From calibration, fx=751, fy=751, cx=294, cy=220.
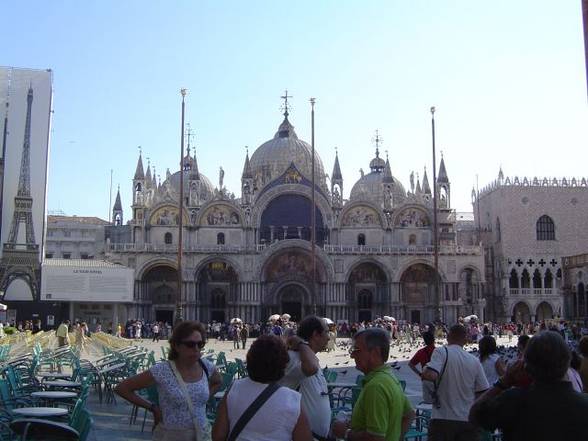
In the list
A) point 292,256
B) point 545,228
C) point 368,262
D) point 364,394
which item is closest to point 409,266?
point 368,262

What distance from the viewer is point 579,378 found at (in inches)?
277

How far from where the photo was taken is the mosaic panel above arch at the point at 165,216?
189ft

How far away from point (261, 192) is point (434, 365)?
→ 166 ft

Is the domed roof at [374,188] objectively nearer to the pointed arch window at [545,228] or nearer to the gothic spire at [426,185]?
the gothic spire at [426,185]

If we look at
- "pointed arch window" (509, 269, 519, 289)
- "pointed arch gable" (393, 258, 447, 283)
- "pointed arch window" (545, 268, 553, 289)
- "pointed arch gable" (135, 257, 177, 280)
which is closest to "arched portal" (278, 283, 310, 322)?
"pointed arch gable" (393, 258, 447, 283)

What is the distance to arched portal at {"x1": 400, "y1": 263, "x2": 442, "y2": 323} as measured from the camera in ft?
187

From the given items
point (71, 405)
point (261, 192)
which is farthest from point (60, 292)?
point (71, 405)

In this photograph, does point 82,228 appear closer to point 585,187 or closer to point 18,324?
point 18,324

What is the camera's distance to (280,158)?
2490 inches

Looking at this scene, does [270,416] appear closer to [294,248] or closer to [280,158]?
[294,248]

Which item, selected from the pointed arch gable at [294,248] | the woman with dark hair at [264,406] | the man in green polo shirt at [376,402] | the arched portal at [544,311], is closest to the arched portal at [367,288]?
the pointed arch gable at [294,248]

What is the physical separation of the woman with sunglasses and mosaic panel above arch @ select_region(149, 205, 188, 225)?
5192cm

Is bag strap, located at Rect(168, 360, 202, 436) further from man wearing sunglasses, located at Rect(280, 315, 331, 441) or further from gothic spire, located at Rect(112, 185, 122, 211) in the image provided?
gothic spire, located at Rect(112, 185, 122, 211)

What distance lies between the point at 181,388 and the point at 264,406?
1.34 meters
